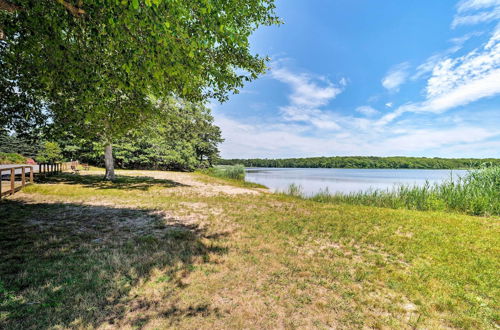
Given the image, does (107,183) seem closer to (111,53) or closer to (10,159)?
(111,53)

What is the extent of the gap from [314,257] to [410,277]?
1.93 m

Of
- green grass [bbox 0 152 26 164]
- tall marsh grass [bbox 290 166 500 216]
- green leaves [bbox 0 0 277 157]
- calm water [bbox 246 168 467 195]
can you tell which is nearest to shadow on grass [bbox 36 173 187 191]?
green leaves [bbox 0 0 277 157]

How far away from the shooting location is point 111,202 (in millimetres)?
10641

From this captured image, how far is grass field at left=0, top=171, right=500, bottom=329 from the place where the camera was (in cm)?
315

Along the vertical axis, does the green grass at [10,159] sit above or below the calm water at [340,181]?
above

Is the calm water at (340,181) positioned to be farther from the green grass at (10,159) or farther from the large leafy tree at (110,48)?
the green grass at (10,159)

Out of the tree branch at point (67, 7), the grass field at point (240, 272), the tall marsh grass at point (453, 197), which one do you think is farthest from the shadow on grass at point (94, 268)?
the tall marsh grass at point (453, 197)

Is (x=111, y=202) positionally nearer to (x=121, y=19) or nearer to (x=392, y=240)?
(x=121, y=19)

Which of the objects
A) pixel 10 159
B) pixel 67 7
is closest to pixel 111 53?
pixel 67 7

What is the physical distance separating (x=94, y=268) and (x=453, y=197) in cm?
1660

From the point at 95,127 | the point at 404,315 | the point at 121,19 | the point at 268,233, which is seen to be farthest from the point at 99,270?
the point at 95,127

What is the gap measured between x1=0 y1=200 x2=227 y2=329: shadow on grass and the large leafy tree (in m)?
3.63

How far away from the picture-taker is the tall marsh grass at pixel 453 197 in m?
11.3

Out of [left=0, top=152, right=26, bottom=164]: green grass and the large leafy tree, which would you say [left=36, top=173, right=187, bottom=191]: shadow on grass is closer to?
the large leafy tree
